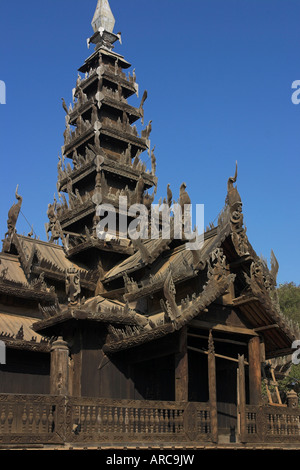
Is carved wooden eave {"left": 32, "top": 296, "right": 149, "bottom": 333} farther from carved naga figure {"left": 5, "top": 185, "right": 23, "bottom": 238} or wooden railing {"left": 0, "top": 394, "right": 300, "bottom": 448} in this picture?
carved naga figure {"left": 5, "top": 185, "right": 23, "bottom": 238}

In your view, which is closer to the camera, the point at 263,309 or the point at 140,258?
the point at 263,309

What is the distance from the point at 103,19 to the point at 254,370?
73.7 ft

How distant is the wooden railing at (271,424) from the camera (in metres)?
17.7

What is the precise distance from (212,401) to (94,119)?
55.5 ft

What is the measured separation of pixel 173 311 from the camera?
16.7 m

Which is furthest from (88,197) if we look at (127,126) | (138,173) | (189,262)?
(189,262)

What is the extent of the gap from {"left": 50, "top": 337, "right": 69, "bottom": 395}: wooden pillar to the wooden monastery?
35mm

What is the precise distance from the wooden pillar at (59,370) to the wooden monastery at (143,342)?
0.03m

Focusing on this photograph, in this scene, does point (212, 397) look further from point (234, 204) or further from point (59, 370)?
point (234, 204)

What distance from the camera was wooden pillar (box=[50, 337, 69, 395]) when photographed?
51.3 ft

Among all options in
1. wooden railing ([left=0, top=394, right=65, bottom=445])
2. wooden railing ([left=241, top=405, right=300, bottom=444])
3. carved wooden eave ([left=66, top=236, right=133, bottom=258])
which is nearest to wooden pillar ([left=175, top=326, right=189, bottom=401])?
wooden railing ([left=241, top=405, right=300, bottom=444])

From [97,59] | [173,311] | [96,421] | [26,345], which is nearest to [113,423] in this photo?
[96,421]

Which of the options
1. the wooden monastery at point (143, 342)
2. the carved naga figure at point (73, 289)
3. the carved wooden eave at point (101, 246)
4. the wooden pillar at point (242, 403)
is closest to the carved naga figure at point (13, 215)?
the wooden monastery at point (143, 342)

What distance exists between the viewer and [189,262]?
19625 mm
